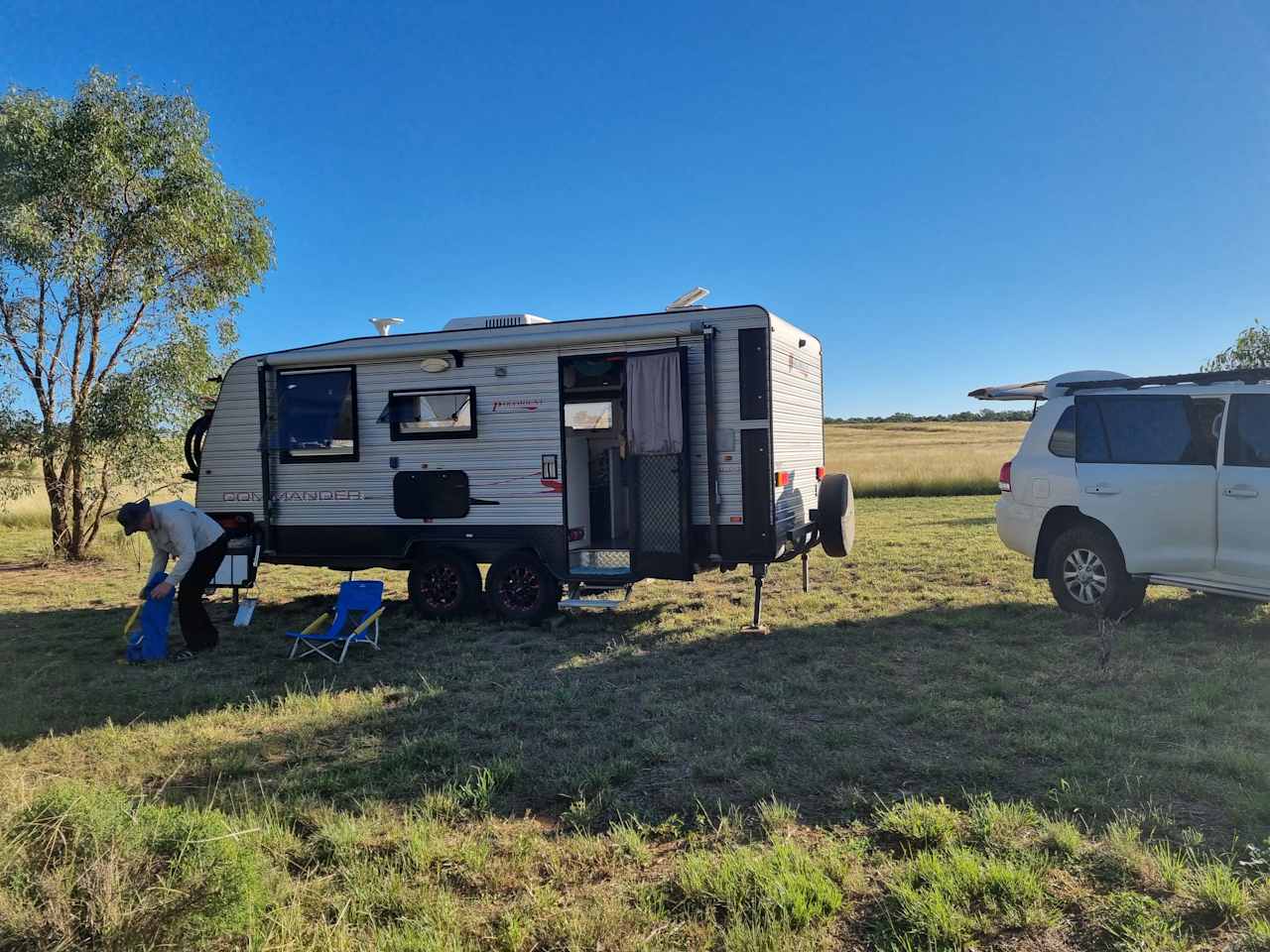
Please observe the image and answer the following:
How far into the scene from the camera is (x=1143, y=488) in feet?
22.2

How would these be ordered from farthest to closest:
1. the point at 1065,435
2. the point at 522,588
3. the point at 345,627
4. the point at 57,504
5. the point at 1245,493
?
the point at 57,504
the point at 522,588
the point at 345,627
the point at 1065,435
the point at 1245,493

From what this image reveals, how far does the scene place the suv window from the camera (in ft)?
22.0

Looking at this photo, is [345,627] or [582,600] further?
[582,600]

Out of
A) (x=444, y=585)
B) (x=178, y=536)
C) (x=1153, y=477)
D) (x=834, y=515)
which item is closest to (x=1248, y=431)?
(x=1153, y=477)

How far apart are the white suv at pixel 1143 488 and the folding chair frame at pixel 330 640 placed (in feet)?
20.0

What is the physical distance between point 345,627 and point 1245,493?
7651 millimetres

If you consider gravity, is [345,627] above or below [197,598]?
below

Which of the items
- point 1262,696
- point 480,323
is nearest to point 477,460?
point 480,323

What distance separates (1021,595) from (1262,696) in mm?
3471

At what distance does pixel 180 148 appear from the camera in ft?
44.8

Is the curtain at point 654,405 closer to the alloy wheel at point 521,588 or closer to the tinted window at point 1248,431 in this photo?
the alloy wheel at point 521,588

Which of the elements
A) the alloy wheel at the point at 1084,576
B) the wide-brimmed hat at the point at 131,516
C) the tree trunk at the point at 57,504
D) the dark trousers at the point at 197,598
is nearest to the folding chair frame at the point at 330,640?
the dark trousers at the point at 197,598

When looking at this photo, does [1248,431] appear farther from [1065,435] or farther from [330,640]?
[330,640]

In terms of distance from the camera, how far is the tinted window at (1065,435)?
7324mm
